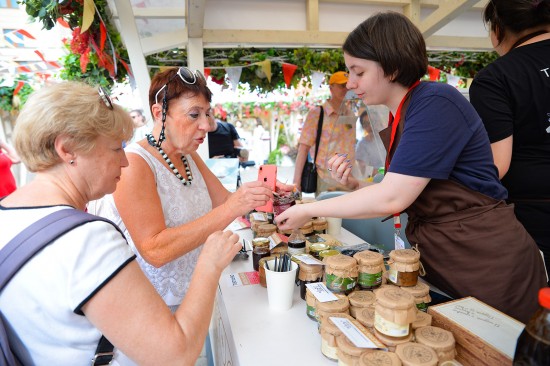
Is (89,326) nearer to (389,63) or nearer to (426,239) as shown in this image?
(426,239)

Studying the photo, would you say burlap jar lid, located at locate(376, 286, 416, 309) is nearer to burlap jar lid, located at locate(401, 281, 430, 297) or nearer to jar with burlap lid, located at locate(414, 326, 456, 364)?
jar with burlap lid, located at locate(414, 326, 456, 364)

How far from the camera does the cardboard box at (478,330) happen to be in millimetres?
764

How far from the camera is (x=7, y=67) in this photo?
19.7 feet

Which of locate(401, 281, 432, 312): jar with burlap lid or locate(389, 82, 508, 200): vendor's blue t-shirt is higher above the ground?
locate(389, 82, 508, 200): vendor's blue t-shirt

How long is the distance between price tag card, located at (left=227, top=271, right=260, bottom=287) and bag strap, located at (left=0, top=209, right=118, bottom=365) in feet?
2.43

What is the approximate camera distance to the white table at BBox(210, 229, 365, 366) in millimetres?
944

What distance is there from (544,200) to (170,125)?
164 cm

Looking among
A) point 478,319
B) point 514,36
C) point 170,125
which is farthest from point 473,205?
point 170,125

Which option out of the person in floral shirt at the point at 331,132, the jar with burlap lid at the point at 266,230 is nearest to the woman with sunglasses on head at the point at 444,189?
the jar with burlap lid at the point at 266,230

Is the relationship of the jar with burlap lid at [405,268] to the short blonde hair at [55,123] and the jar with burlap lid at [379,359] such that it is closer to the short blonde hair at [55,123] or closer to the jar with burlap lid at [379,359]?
the jar with burlap lid at [379,359]

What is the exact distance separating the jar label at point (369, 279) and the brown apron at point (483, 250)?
264 millimetres

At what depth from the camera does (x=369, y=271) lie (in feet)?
3.60

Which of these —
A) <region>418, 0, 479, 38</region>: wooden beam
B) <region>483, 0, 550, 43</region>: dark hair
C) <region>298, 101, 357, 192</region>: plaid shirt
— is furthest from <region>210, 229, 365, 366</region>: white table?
<region>418, 0, 479, 38</region>: wooden beam

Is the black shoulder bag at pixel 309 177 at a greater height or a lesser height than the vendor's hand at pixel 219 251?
lesser
